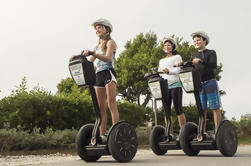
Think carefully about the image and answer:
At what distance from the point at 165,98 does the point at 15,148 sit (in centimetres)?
521

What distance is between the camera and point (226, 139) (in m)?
6.35

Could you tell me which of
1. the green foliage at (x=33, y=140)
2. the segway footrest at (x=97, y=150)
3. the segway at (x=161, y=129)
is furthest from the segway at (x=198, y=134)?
the green foliage at (x=33, y=140)

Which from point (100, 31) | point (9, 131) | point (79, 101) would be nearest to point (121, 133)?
point (100, 31)

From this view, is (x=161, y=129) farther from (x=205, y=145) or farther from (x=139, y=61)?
(x=139, y=61)

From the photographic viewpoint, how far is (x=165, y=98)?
685 centimetres

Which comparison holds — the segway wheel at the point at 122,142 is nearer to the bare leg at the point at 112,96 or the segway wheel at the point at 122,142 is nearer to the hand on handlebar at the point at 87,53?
the bare leg at the point at 112,96

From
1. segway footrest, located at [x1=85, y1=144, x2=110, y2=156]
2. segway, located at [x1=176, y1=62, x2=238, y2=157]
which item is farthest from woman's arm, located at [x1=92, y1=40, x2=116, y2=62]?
segway, located at [x1=176, y1=62, x2=238, y2=157]

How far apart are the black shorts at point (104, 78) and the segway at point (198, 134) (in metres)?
1.41

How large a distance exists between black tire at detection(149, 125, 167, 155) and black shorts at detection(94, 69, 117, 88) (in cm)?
199

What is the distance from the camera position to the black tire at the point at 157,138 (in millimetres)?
7137

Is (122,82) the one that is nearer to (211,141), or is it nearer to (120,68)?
(120,68)

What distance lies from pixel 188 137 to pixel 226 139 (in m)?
0.66

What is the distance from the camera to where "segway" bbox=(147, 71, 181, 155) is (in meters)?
6.78

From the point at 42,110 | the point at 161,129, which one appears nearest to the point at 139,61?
the point at 42,110
